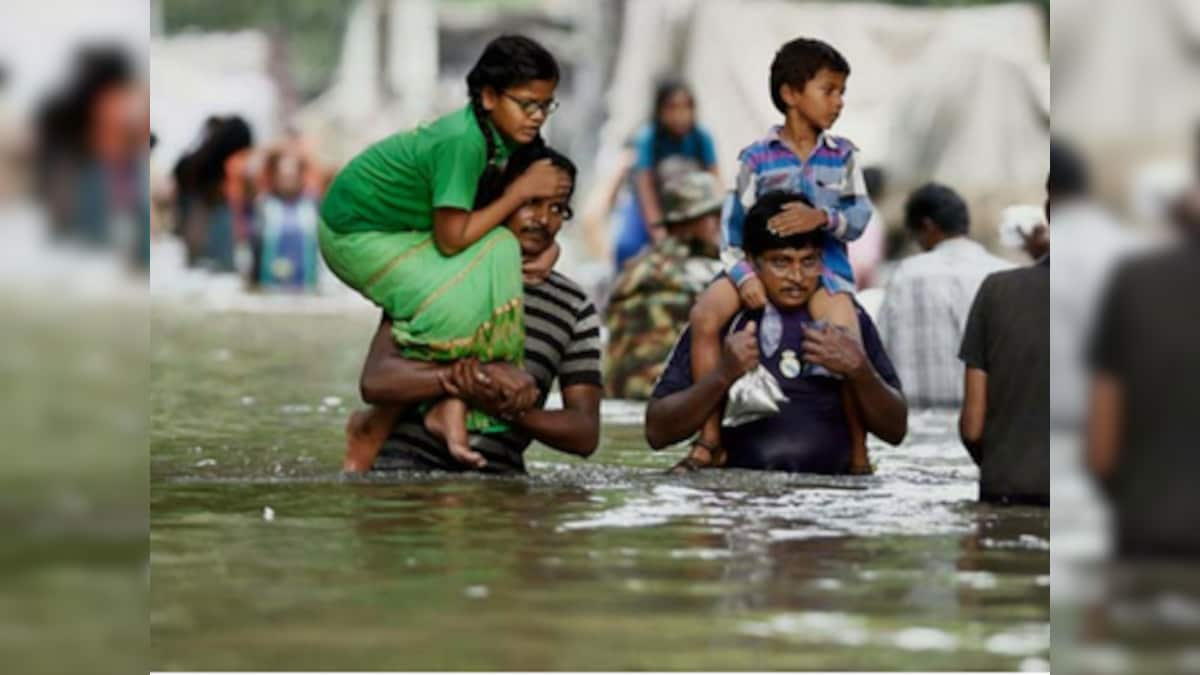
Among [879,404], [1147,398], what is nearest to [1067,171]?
[1147,398]

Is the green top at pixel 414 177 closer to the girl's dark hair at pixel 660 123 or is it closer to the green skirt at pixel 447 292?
the green skirt at pixel 447 292

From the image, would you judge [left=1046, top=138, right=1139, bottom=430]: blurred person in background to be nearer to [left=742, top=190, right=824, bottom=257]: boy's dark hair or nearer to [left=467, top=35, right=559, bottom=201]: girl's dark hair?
[left=467, top=35, right=559, bottom=201]: girl's dark hair

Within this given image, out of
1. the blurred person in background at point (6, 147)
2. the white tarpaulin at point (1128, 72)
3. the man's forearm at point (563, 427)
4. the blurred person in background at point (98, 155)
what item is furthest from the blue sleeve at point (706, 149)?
the white tarpaulin at point (1128, 72)

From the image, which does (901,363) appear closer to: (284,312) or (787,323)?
(787,323)

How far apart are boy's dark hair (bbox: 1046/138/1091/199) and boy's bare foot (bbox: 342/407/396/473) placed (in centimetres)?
425

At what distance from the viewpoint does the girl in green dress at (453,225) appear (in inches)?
371

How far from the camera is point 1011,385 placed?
8750mm

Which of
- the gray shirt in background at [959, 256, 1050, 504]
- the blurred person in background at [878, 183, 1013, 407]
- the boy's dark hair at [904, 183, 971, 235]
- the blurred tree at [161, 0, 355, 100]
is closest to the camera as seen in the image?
the gray shirt in background at [959, 256, 1050, 504]

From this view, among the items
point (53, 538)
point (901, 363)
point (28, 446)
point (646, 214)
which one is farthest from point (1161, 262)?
point (646, 214)

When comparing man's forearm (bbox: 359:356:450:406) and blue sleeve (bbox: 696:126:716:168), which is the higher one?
blue sleeve (bbox: 696:126:716:168)

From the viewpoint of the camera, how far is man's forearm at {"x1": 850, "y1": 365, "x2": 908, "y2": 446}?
31.7 ft

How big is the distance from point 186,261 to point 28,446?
22810 mm

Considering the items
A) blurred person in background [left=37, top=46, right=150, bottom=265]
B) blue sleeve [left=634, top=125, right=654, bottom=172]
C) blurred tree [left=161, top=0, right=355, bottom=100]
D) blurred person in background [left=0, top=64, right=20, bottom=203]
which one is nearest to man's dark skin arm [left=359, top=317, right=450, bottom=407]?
blurred person in background [left=37, top=46, right=150, bottom=265]

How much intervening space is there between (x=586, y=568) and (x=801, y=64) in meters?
3.10
